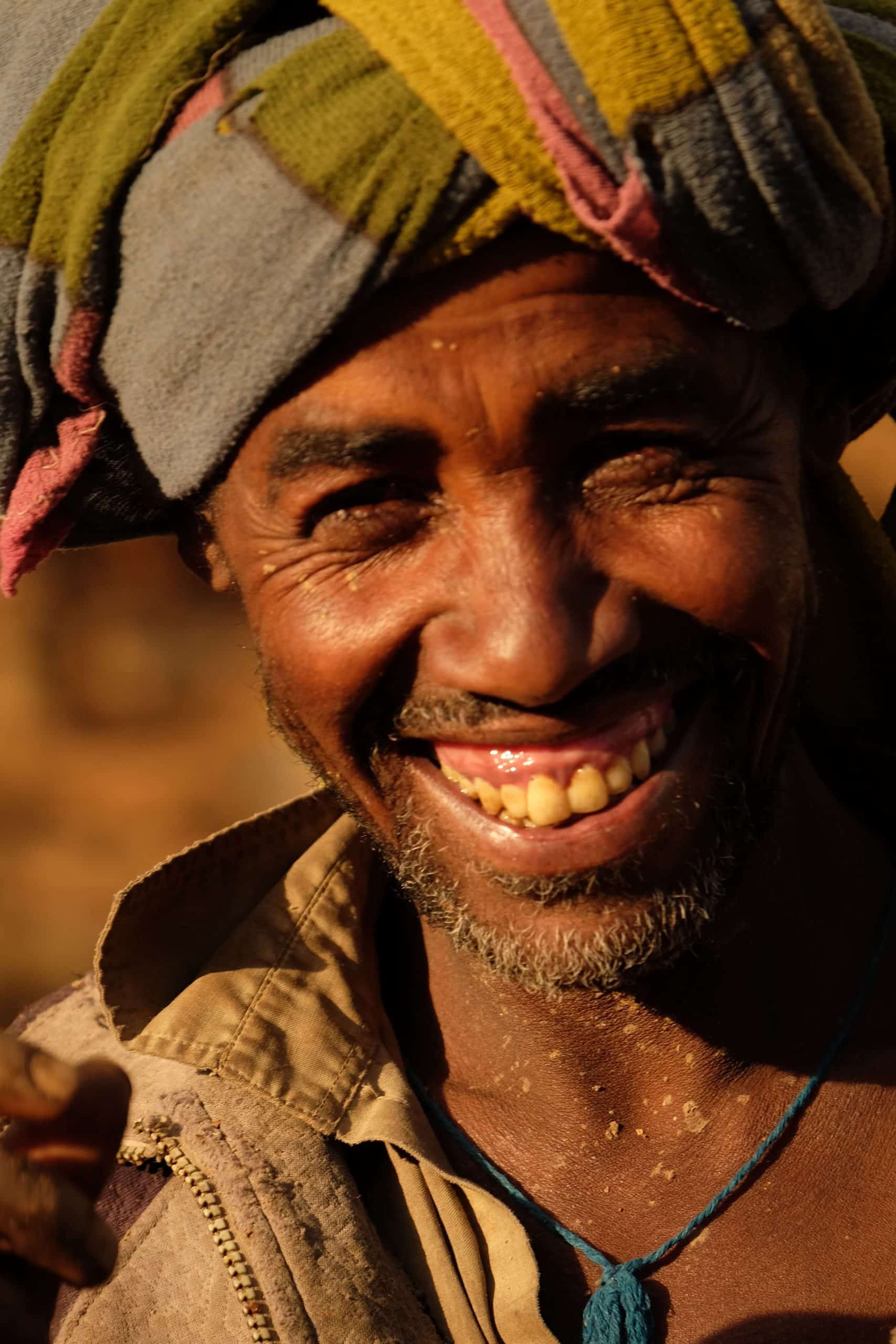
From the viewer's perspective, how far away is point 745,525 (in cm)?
225

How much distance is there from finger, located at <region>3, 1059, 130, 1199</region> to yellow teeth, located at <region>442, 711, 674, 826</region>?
2.55 ft

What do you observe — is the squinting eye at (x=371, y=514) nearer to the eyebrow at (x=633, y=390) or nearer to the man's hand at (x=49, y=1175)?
the eyebrow at (x=633, y=390)

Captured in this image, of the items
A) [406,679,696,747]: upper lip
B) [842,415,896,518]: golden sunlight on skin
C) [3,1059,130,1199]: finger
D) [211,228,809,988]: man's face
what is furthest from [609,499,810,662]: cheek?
[842,415,896,518]: golden sunlight on skin

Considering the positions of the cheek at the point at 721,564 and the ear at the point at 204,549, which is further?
the ear at the point at 204,549

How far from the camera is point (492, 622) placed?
2109mm

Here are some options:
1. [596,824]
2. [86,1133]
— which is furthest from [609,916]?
[86,1133]

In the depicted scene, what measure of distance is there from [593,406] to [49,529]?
96cm

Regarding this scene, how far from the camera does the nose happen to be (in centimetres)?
207

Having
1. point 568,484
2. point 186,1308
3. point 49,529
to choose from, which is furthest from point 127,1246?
point 568,484

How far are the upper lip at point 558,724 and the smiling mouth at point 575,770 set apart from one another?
0.02 metres

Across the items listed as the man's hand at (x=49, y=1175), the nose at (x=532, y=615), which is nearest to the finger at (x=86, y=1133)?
the man's hand at (x=49, y=1175)

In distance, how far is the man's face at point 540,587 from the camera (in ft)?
6.79

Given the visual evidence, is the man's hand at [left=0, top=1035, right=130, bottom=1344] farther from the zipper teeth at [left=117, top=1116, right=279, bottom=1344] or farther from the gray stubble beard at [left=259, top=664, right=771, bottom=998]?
the gray stubble beard at [left=259, top=664, right=771, bottom=998]

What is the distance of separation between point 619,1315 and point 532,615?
106 cm
